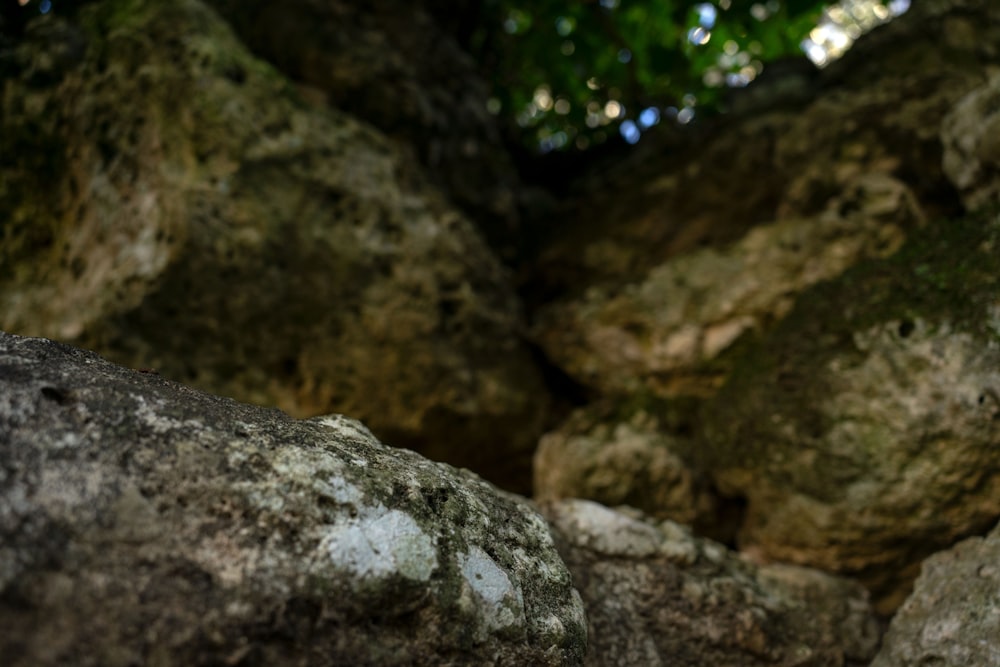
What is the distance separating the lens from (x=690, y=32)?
4.09 meters

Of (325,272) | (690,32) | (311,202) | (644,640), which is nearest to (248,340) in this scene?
(325,272)

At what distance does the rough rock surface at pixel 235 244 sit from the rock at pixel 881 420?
2.94 feet

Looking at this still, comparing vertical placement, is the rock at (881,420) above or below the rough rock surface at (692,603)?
above

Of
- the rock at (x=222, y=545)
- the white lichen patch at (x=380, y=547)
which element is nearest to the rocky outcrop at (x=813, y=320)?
the rock at (x=222, y=545)

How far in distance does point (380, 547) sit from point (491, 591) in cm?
22

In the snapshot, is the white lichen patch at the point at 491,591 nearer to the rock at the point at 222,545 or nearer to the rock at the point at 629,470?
the rock at the point at 222,545

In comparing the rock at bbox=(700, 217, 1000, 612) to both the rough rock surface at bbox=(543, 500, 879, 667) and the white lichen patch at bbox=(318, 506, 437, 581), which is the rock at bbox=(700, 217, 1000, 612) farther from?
the white lichen patch at bbox=(318, 506, 437, 581)

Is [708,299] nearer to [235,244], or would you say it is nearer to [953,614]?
[953,614]

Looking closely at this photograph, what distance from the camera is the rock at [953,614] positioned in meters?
1.59

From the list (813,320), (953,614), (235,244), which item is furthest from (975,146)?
(235,244)

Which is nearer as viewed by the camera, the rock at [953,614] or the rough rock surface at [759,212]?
the rock at [953,614]

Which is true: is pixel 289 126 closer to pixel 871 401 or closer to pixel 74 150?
pixel 74 150

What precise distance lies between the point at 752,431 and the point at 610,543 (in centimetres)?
57

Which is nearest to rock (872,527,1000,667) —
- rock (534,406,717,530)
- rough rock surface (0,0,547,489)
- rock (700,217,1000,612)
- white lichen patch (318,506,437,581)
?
rock (700,217,1000,612)
